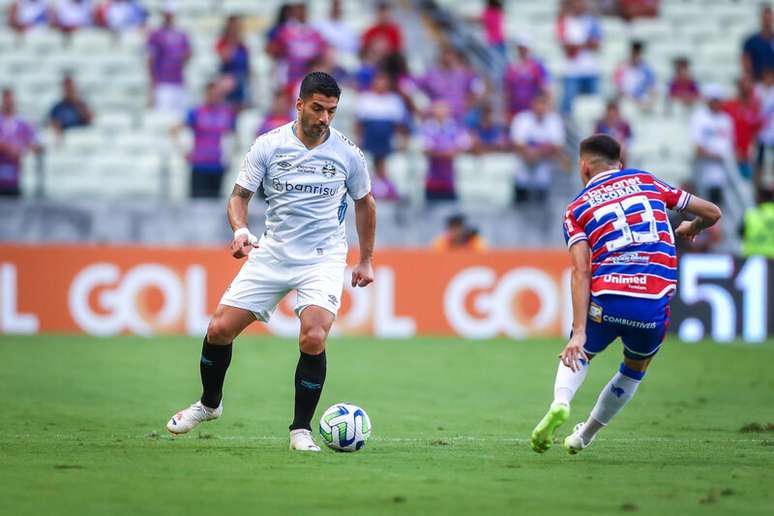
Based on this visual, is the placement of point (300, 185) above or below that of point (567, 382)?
above

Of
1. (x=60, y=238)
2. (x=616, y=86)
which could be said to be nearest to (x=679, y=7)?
(x=616, y=86)

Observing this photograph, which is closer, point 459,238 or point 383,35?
point 459,238

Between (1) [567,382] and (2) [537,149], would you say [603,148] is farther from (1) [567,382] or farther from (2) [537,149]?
(2) [537,149]

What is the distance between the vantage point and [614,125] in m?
20.6

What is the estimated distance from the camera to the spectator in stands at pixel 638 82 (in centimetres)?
2275

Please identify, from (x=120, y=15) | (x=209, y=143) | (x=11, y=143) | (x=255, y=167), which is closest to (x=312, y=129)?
(x=255, y=167)

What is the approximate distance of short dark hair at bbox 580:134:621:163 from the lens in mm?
8906

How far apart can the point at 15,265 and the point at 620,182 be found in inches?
466

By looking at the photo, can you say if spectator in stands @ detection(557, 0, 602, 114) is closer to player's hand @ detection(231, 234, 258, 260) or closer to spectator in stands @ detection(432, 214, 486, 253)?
spectator in stands @ detection(432, 214, 486, 253)

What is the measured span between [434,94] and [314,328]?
12.7 metres

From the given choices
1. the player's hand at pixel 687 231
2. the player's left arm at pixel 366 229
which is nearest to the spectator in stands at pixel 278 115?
the player's left arm at pixel 366 229

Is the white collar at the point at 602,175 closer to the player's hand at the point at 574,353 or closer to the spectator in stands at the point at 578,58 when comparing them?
the player's hand at the point at 574,353

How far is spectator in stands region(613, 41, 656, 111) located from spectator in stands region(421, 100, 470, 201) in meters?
3.81

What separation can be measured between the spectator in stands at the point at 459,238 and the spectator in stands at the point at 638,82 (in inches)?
181
